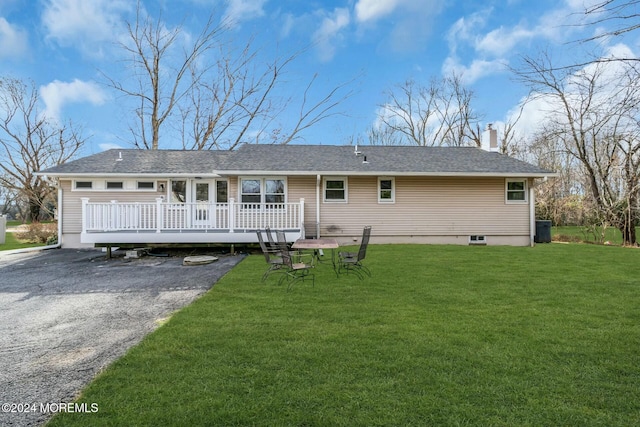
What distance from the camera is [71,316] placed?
190 inches

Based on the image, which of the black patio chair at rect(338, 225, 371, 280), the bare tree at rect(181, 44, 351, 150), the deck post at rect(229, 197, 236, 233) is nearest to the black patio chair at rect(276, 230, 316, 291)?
the black patio chair at rect(338, 225, 371, 280)

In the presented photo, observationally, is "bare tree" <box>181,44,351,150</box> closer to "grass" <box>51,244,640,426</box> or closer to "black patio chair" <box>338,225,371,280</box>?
"black patio chair" <box>338,225,371,280</box>

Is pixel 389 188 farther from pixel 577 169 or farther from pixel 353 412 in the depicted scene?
pixel 577 169

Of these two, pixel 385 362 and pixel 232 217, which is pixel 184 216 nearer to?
pixel 232 217

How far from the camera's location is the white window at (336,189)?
13.0 m

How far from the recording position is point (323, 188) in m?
12.9

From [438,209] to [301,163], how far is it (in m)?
5.74

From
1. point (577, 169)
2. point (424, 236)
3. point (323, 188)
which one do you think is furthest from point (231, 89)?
point (577, 169)

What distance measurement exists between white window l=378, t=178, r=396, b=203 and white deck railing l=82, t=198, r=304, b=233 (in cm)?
346

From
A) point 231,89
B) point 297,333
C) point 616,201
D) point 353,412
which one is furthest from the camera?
point 231,89

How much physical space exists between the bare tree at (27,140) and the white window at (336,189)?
2334 cm

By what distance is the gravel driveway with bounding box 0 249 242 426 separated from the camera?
2.77m

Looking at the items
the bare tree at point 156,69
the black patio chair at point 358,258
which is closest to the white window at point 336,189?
the black patio chair at point 358,258

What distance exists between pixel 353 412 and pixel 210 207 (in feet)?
32.0
